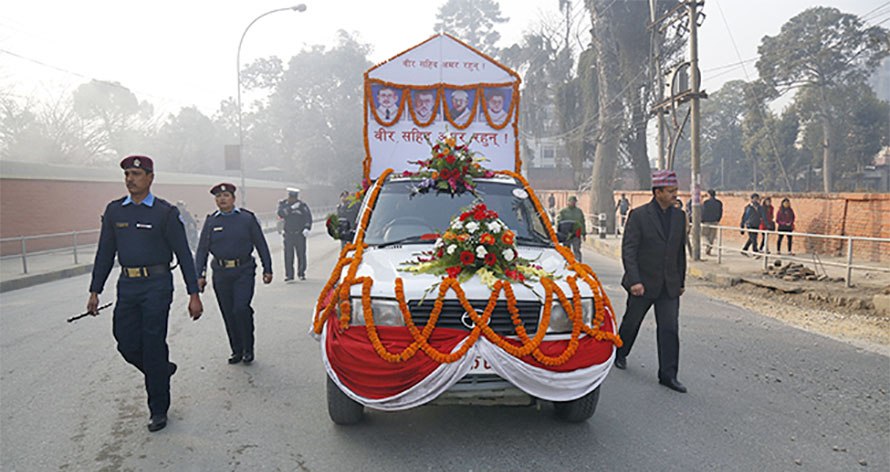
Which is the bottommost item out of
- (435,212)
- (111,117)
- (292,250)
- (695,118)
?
(292,250)

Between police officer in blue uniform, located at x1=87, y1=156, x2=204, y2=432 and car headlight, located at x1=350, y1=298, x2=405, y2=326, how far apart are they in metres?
1.44

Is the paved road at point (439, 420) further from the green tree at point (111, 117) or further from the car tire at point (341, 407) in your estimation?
the green tree at point (111, 117)

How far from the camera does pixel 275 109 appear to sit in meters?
60.8

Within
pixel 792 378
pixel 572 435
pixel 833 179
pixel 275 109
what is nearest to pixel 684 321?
pixel 792 378

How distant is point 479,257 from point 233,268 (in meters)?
3.00

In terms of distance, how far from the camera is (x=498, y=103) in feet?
27.7

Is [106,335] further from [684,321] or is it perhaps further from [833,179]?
[833,179]

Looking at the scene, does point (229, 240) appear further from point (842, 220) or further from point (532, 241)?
point (842, 220)

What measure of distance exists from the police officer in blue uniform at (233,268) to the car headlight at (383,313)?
8.24ft

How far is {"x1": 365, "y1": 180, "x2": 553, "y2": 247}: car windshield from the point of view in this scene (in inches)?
217

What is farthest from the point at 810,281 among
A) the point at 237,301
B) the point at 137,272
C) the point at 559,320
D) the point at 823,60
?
the point at 823,60

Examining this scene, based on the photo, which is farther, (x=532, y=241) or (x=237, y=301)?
(x=237, y=301)

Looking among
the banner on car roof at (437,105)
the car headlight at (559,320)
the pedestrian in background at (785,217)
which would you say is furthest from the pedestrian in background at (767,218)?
the car headlight at (559,320)

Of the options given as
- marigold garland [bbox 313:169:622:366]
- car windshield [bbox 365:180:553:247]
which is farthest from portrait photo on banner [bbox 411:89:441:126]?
marigold garland [bbox 313:169:622:366]
